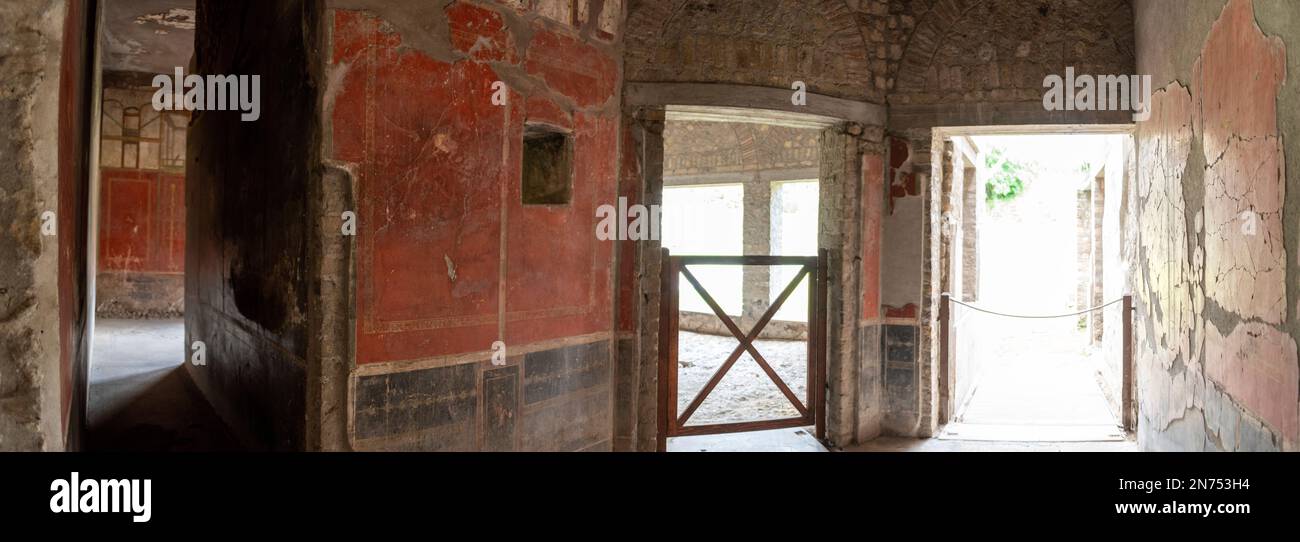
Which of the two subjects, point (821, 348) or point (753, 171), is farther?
point (753, 171)

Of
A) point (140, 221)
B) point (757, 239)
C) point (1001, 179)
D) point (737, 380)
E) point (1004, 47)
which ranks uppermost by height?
point (1001, 179)

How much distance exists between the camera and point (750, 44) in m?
5.48

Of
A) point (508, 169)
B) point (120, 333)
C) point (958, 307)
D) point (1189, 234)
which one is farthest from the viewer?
point (120, 333)

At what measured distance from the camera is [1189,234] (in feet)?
12.1

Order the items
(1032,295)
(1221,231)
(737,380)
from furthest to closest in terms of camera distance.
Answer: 1. (1032,295)
2. (737,380)
3. (1221,231)

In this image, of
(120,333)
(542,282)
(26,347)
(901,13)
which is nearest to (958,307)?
(901,13)

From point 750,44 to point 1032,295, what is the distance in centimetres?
1775

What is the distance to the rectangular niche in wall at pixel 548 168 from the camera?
4465 millimetres

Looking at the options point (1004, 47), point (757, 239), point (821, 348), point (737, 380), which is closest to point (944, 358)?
point (821, 348)

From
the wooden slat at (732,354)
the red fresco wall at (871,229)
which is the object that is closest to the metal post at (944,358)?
the red fresco wall at (871,229)

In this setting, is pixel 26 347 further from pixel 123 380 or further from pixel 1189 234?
pixel 123 380

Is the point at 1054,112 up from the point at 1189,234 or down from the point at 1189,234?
up

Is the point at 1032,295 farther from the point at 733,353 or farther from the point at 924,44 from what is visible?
the point at 733,353

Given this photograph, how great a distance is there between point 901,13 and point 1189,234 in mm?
3072
